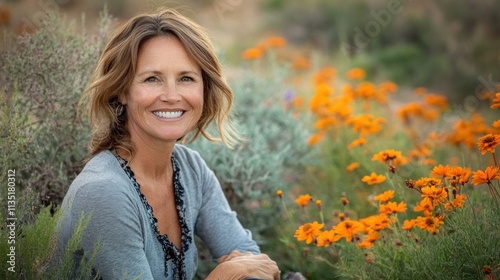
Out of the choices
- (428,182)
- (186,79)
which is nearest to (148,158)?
(186,79)

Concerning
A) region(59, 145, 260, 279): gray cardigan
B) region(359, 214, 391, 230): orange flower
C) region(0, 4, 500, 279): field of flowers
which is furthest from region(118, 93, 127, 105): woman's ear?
region(359, 214, 391, 230): orange flower

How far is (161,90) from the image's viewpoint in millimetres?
2381

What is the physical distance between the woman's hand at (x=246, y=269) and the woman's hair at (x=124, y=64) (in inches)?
23.6

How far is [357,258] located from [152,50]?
1224mm

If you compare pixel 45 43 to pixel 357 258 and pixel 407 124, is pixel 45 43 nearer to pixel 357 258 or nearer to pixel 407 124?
pixel 357 258

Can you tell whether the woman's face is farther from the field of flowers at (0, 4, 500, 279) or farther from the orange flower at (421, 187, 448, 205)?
the orange flower at (421, 187, 448, 205)

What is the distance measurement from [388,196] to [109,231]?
1126mm

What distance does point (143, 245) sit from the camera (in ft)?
7.33

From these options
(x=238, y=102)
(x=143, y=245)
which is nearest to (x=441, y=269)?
(x=143, y=245)

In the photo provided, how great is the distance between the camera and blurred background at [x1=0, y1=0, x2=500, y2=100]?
867cm

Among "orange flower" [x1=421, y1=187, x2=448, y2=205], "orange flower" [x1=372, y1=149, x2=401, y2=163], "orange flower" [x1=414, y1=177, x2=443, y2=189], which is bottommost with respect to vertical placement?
"orange flower" [x1=421, y1=187, x2=448, y2=205]

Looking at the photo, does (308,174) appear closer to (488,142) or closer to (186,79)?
(186,79)

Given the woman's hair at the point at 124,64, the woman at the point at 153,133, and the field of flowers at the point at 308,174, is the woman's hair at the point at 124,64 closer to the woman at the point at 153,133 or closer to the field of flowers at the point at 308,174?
the woman at the point at 153,133

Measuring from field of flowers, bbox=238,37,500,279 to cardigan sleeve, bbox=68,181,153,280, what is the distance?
0.71 metres
